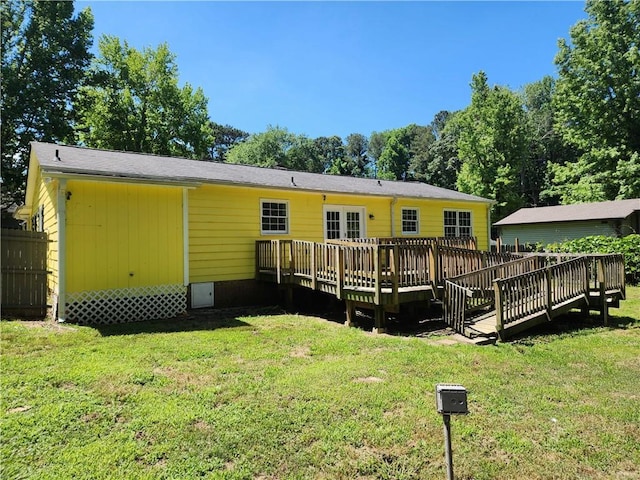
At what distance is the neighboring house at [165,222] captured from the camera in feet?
25.8

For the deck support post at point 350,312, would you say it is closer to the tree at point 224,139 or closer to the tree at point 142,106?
the tree at point 142,106

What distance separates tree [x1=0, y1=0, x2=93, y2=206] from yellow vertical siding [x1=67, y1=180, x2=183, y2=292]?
1828 centimetres

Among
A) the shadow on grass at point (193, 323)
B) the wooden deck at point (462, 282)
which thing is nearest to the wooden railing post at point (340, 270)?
the wooden deck at point (462, 282)

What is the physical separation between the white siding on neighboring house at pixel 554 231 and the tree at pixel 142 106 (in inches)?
985

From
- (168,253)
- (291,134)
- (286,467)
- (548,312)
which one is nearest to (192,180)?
(168,253)

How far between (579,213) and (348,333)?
71.7 ft

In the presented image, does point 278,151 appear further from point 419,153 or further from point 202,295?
point 202,295

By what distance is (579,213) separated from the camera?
2291 cm

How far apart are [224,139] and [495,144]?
139 ft

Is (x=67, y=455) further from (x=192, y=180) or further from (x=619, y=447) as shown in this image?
(x=192, y=180)

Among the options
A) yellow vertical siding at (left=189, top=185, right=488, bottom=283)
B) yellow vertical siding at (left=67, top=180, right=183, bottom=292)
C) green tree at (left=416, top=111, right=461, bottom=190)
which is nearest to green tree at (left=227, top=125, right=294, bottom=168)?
green tree at (left=416, top=111, right=461, bottom=190)

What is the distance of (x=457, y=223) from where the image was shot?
16969 millimetres

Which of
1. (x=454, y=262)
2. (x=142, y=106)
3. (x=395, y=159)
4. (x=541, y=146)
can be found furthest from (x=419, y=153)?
(x=454, y=262)

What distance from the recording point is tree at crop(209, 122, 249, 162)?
2365 inches
